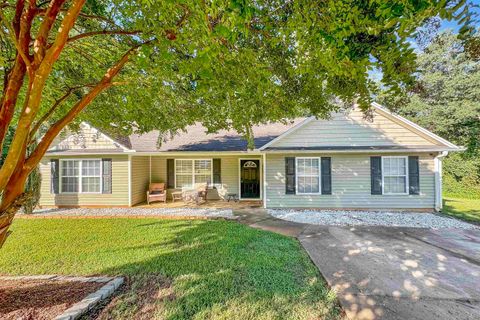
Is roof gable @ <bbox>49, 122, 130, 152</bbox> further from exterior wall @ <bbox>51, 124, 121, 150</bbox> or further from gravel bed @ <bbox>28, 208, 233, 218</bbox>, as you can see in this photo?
gravel bed @ <bbox>28, 208, 233, 218</bbox>

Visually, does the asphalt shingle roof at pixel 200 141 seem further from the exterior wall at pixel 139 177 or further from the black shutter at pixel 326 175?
the black shutter at pixel 326 175

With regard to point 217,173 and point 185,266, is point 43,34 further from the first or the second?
point 217,173

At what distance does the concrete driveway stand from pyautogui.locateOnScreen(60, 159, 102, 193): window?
989 cm

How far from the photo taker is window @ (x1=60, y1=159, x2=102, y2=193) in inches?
435

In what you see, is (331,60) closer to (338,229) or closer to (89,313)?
(89,313)

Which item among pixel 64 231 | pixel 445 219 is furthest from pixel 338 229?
pixel 64 231

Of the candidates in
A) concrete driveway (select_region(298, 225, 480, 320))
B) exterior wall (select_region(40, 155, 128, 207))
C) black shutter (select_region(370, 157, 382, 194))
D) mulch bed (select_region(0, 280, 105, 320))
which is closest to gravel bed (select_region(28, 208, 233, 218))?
exterior wall (select_region(40, 155, 128, 207))

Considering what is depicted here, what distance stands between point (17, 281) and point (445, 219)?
40.4 feet

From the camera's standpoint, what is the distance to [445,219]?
8.49 m

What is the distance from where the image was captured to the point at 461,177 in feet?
54.7

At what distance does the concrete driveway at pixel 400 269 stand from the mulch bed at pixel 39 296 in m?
3.96

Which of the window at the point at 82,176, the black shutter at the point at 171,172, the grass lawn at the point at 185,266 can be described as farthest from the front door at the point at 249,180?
the window at the point at 82,176

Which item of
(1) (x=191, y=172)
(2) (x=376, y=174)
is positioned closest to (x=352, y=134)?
(2) (x=376, y=174)

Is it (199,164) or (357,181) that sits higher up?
(199,164)
